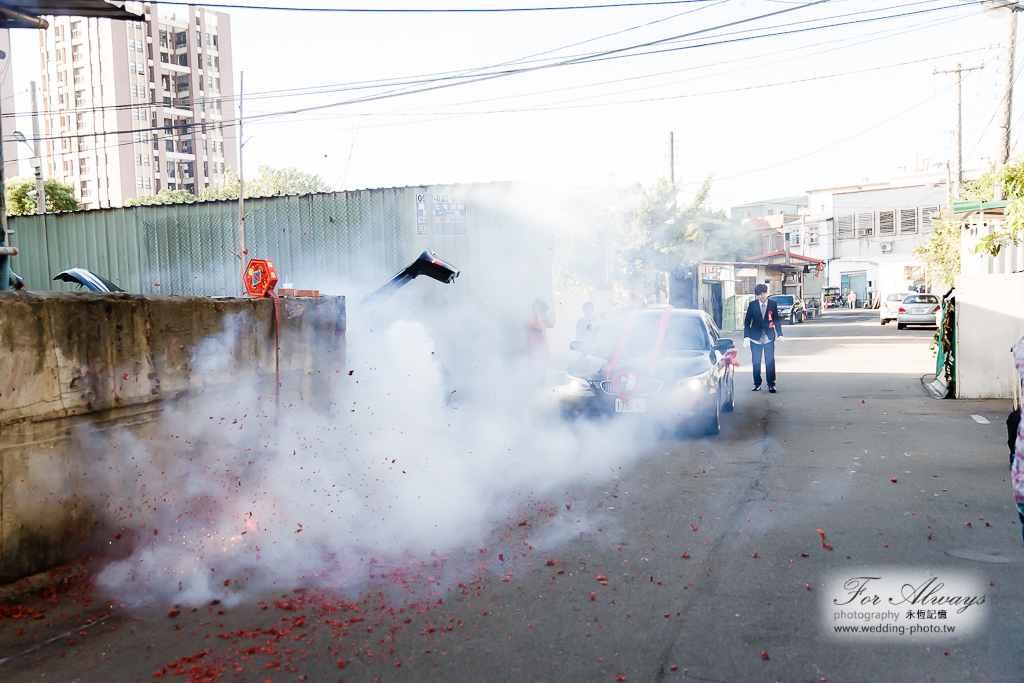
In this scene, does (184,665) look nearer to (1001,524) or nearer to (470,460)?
(470,460)

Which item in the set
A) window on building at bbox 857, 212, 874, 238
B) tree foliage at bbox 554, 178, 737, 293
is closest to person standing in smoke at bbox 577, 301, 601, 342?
tree foliage at bbox 554, 178, 737, 293

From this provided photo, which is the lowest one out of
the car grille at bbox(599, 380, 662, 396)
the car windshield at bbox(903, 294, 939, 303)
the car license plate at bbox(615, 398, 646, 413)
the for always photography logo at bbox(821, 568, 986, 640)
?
the for always photography logo at bbox(821, 568, 986, 640)

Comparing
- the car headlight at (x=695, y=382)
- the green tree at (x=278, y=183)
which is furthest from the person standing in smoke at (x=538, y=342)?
the green tree at (x=278, y=183)

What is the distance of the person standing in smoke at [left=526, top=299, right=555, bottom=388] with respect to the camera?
43.1ft

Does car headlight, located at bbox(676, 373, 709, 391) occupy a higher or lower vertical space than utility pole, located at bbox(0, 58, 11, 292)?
lower

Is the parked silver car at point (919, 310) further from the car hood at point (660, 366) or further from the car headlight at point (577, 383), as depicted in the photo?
the car headlight at point (577, 383)

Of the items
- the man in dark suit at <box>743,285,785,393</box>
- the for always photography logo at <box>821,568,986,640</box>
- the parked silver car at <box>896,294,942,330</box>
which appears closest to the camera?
the for always photography logo at <box>821,568,986,640</box>

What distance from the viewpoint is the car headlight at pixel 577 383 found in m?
9.10

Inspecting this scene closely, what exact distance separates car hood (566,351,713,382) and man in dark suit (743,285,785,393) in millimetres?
3747

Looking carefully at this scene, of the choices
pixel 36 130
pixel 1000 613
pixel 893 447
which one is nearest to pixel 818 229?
pixel 36 130

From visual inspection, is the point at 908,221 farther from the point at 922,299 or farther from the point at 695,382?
the point at 695,382

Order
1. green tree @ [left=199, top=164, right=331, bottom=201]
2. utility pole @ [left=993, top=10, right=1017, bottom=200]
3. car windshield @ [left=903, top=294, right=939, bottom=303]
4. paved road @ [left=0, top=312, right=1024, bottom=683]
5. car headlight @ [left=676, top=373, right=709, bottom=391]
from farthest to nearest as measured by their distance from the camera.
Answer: green tree @ [left=199, top=164, right=331, bottom=201]
car windshield @ [left=903, top=294, right=939, bottom=303]
utility pole @ [left=993, top=10, right=1017, bottom=200]
car headlight @ [left=676, top=373, right=709, bottom=391]
paved road @ [left=0, top=312, right=1024, bottom=683]

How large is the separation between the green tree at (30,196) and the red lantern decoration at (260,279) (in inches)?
1053

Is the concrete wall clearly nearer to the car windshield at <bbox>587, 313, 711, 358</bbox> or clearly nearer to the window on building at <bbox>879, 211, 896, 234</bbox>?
the car windshield at <bbox>587, 313, 711, 358</bbox>
